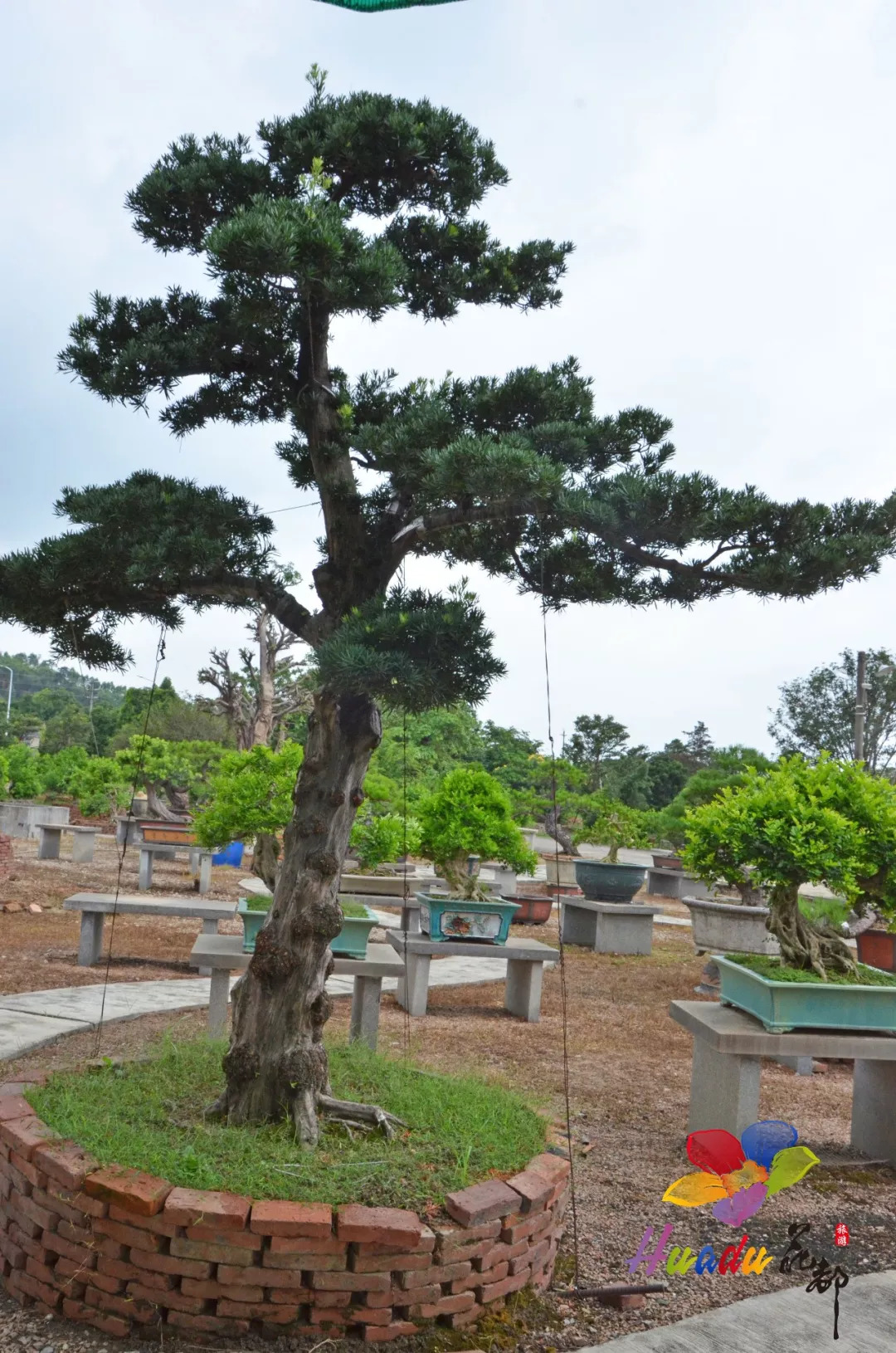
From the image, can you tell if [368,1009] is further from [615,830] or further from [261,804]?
[615,830]

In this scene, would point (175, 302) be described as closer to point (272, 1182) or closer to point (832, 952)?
point (272, 1182)

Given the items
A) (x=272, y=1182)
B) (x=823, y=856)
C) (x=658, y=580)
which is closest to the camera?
(x=272, y=1182)

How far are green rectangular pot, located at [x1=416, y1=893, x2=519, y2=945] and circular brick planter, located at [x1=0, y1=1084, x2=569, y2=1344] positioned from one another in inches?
150

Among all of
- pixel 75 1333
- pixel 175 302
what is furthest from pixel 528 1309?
pixel 175 302

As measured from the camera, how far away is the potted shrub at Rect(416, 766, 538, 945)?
20.6ft

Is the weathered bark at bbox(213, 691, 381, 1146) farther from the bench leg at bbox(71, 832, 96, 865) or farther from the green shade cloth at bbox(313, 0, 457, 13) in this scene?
the bench leg at bbox(71, 832, 96, 865)

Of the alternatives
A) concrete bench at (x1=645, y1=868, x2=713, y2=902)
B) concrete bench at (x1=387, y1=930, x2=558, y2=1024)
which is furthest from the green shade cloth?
concrete bench at (x1=645, y1=868, x2=713, y2=902)

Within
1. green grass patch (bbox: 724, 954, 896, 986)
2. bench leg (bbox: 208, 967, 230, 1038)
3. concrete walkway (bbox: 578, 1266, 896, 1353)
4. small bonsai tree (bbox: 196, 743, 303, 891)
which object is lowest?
concrete walkway (bbox: 578, 1266, 896, 1353)

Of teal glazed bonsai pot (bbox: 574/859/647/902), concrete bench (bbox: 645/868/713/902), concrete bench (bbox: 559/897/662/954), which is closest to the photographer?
concrete bench (bbox: 559/897/662/954)

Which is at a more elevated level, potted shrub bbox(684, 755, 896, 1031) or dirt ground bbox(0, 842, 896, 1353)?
potted shrub bbox(684, 755, 896, 1031)

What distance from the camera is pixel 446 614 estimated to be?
2.54m

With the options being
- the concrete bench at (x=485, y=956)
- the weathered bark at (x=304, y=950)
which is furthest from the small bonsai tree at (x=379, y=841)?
the weathered bark at (x=304, y=950)

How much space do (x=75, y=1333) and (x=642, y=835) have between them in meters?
9.91

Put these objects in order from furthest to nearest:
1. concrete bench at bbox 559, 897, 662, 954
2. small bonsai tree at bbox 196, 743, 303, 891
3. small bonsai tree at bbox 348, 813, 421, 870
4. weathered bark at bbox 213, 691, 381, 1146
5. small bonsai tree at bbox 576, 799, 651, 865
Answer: small bonsai tree at bbox 576, 799, 651, 865
concrete bench at bbox 559, 897, 662, 954
small bonsai tree at bbox 348, 813, 421, 870
small bonsai tree at bbox 196, 743, 303, 891
weathered bark at bbox 213, 691, 381, 1146
